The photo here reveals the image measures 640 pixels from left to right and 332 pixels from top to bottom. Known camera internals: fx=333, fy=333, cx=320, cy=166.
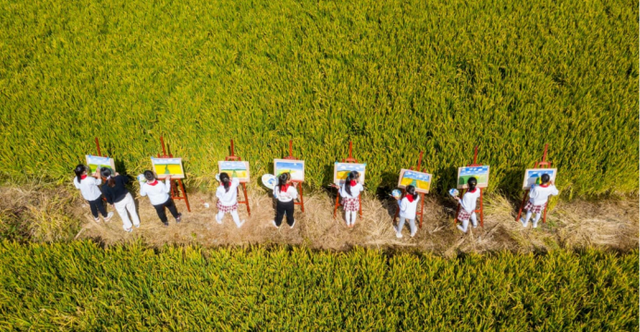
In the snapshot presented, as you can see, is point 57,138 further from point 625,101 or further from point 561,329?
point 625,101

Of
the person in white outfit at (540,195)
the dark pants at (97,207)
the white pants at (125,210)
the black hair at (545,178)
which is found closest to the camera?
the black hair at (545,178)

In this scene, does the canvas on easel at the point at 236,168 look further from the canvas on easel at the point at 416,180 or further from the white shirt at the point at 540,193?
the white shirt at the point at 540,193

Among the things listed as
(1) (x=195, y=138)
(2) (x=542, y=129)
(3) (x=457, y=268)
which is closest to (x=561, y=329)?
(3) (x=457, y=268)

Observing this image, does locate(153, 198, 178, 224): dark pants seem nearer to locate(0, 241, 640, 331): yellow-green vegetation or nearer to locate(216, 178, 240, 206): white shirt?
locate(0, 241, 640, 331): yellow-green vegetation

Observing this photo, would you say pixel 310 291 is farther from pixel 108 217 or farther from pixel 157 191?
pixel 108 217

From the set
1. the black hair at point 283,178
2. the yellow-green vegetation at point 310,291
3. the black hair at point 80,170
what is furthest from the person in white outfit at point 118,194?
the black hair at point 283,178

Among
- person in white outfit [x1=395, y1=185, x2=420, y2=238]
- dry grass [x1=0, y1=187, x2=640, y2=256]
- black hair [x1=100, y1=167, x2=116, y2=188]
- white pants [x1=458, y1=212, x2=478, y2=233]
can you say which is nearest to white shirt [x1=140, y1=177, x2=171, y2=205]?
black hair [x1=100, y1=167, x2=116, y2=188]
